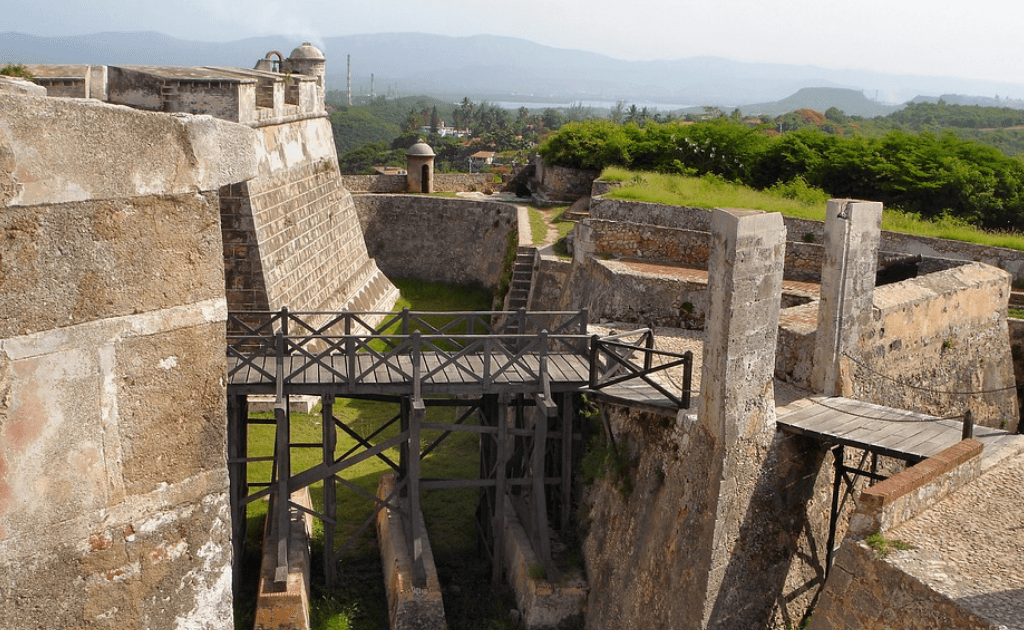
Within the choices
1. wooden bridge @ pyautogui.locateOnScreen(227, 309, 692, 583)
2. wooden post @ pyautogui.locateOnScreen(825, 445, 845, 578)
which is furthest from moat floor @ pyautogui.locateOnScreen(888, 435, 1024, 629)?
wooden bridge @ pyautogui.locateOnScreen(227, 309, 692, 583)

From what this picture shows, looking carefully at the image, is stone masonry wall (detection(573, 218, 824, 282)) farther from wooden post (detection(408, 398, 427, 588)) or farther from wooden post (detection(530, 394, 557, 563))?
wooden post (detection(408, 398, 427, 588))

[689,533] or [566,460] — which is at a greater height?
[689,533]

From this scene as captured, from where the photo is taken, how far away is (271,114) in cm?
1845

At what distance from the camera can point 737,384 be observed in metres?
8.33

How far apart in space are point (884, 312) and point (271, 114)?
41.4ft

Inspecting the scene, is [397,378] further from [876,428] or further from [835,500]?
[876,428]

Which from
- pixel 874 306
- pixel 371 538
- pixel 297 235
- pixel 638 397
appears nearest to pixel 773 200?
pixel 874 306

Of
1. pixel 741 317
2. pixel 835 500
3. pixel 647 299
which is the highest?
pixel 741 317

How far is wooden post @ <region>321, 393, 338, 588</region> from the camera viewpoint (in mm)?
10848

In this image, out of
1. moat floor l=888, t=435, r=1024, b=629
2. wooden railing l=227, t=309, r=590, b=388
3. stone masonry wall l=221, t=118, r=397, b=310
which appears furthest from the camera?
stone masonry wall l=221, t=118, r=397, b=310

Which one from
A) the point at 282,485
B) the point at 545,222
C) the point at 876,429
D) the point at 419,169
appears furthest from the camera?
the point at 419,169

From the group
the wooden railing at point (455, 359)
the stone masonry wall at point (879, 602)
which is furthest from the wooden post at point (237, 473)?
the stone masonry wall at point (879, 602)

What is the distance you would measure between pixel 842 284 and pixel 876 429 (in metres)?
1.86

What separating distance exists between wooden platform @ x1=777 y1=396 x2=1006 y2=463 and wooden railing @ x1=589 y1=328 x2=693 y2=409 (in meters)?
1.02
